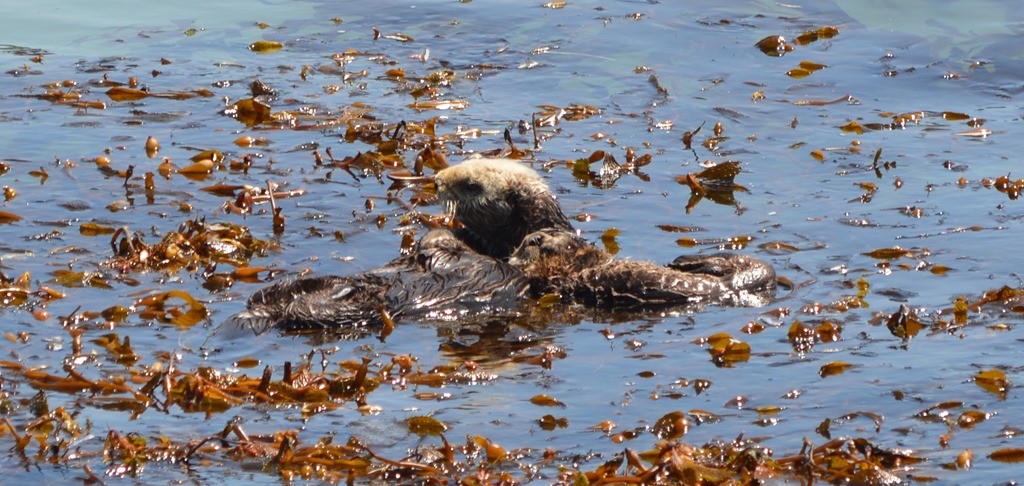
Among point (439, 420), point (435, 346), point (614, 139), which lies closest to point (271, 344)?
point (435, 346)

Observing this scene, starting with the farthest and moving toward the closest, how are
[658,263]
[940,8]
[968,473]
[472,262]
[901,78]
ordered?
[940,8] < [901,78] < [658,263] < [472,262] < [968,473]

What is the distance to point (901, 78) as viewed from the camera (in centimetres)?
1067

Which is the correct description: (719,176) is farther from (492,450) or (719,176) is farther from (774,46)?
(492,450)

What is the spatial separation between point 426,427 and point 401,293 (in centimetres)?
136

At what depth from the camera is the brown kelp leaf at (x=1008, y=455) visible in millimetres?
4477

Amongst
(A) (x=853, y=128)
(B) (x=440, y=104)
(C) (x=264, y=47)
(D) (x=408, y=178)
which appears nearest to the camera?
(D) (x=408, y=178)

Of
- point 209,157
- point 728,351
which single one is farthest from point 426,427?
point 209,157

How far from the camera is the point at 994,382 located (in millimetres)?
5141

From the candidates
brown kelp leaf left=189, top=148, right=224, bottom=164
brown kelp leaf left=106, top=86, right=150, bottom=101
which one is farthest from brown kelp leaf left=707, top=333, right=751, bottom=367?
brown kelp leaf left=106, top=86, right=150, bottom=101

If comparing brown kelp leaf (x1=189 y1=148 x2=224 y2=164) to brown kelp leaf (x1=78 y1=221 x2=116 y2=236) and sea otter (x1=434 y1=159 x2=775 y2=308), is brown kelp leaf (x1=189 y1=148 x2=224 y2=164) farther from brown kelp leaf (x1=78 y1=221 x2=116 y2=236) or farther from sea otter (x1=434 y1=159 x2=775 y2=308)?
sea otter (x1=434 y1=159 x2=775 y2=308)

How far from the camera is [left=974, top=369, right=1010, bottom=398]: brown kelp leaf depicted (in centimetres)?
510

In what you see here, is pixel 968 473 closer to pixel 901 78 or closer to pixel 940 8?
pixel 901 78

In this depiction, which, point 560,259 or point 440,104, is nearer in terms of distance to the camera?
point 560,259

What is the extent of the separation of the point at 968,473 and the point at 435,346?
7.22 feet
